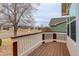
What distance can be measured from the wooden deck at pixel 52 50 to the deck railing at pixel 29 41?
62mm

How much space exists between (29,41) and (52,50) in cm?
35

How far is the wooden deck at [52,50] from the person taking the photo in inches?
133

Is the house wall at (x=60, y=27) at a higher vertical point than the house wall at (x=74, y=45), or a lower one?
higher

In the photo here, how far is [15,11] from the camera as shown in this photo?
11.0ft

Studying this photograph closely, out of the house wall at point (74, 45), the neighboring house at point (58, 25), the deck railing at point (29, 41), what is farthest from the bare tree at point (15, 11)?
the house wall at point (74, 45)

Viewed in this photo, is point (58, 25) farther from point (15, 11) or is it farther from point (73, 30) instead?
point (15, 11)

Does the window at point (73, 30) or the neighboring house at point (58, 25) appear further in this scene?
the window at point (73, 30)

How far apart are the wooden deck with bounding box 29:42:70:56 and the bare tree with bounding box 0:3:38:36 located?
0.41 metres

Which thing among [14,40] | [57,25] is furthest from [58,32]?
[14,40]

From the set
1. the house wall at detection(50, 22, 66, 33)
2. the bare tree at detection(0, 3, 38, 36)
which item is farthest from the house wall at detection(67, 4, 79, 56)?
the bare tree at detection(0, 3, 38, 36)

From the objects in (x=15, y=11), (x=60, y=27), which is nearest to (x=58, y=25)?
(x=60, y=27)

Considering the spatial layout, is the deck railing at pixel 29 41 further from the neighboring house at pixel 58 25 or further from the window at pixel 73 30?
the window at pixel 73 30

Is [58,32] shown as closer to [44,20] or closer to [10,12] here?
[44,20]

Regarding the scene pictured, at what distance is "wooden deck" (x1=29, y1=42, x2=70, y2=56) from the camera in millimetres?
3379
